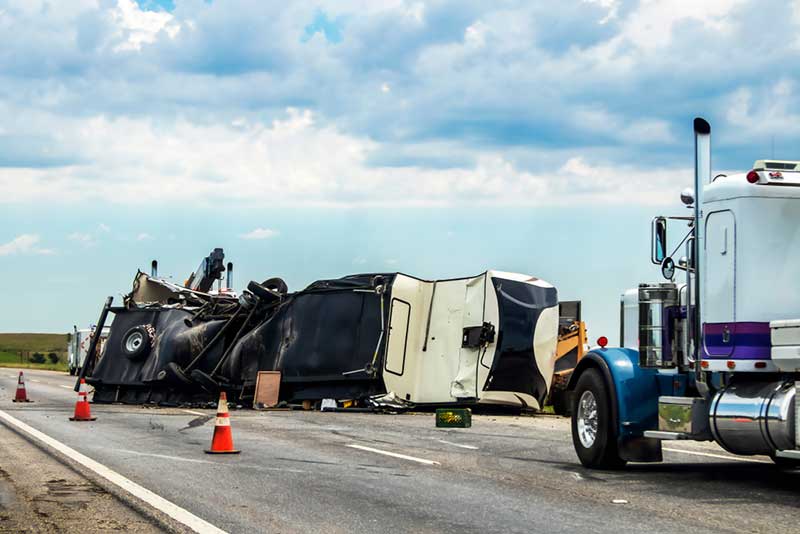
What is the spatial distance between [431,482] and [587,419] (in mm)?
2308

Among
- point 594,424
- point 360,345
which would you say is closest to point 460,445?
A: point 594,424

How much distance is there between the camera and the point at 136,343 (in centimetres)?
2702

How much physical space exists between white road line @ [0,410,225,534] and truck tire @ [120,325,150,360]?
1033cm

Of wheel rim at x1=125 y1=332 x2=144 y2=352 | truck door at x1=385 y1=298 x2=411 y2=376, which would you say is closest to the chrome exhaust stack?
truck door at x1=385 y1=298 x2=411 y2=376

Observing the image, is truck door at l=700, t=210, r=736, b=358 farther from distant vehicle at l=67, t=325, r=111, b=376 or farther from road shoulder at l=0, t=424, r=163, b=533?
distant vehicle at l=67, t=325, r=111, b=376

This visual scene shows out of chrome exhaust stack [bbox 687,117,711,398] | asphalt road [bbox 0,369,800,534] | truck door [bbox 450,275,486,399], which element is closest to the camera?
asphalt road [bbox 0,369,800,534]

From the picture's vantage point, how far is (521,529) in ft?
27.2

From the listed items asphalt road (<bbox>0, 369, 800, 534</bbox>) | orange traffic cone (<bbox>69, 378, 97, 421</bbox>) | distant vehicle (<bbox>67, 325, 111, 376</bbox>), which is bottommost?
asphalt road (<bbox>0, 369, 800, 534</bbox>)

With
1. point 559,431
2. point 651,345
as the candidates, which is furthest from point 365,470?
point 559,431

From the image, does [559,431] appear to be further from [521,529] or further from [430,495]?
[521,529]

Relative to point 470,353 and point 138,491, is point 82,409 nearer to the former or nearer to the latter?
point 470,353

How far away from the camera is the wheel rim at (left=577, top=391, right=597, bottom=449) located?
41.0ft

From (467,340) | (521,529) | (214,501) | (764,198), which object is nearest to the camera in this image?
(521,529)

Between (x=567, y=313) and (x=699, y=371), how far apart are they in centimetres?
1509
